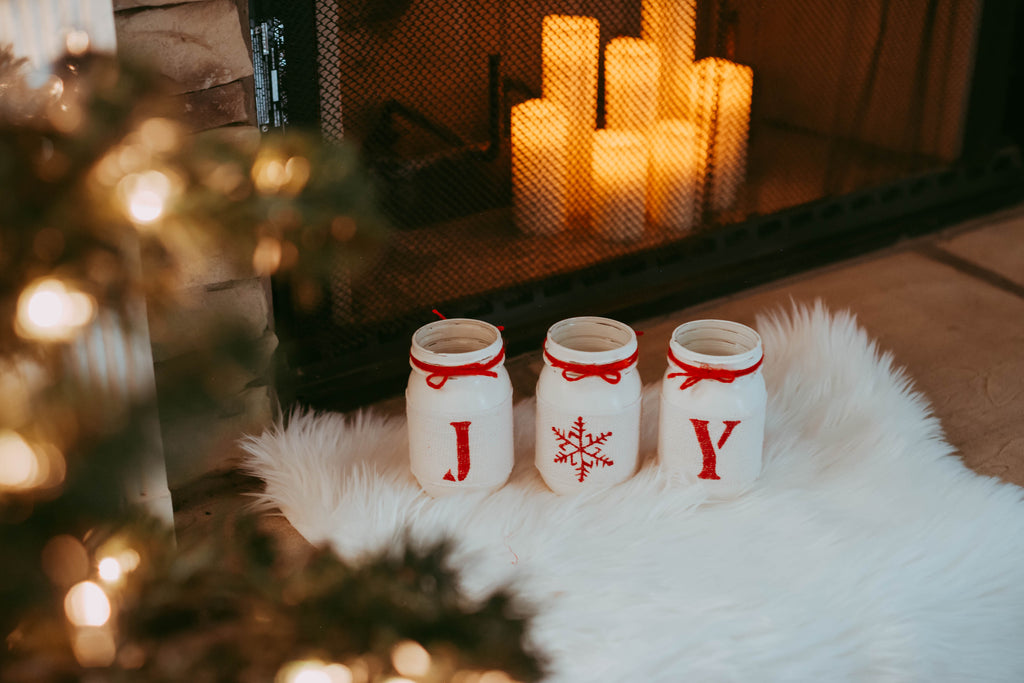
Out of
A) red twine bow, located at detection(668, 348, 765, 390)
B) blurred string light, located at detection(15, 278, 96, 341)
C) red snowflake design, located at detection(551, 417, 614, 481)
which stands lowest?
red snowflake design, located at detection(551, 417, 614, 481)

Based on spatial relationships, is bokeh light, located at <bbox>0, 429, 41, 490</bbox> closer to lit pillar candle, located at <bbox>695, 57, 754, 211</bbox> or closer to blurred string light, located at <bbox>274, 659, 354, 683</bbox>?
blurred string light, located at <bbox>274, 659, 354, 683</bbox>

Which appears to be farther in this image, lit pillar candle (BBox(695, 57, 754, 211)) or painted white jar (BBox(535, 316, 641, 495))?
lit pillar candle (BBox(695, 57, 754, 211))

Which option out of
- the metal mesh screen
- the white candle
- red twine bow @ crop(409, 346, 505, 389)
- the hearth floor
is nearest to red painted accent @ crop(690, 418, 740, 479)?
red twine bow @ crop(409, 346, 505, 389)

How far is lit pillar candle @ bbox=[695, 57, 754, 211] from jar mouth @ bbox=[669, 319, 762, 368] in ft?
1.68

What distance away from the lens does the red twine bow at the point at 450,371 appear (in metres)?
1.05

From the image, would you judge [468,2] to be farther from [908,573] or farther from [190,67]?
[908,573]

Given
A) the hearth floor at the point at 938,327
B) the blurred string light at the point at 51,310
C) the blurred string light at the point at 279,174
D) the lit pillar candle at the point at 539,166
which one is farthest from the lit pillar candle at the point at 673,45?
the blurred string light at the point at 51,310

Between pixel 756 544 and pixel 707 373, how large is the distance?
19cm

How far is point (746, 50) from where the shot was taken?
4.84 feet

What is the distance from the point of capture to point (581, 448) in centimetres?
108

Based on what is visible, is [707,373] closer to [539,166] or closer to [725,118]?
[539,166]

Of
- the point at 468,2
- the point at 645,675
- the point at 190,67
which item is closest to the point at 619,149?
the point at 468,2

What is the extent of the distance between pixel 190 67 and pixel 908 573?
2.93 ft

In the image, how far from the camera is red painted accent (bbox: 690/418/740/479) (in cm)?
107
